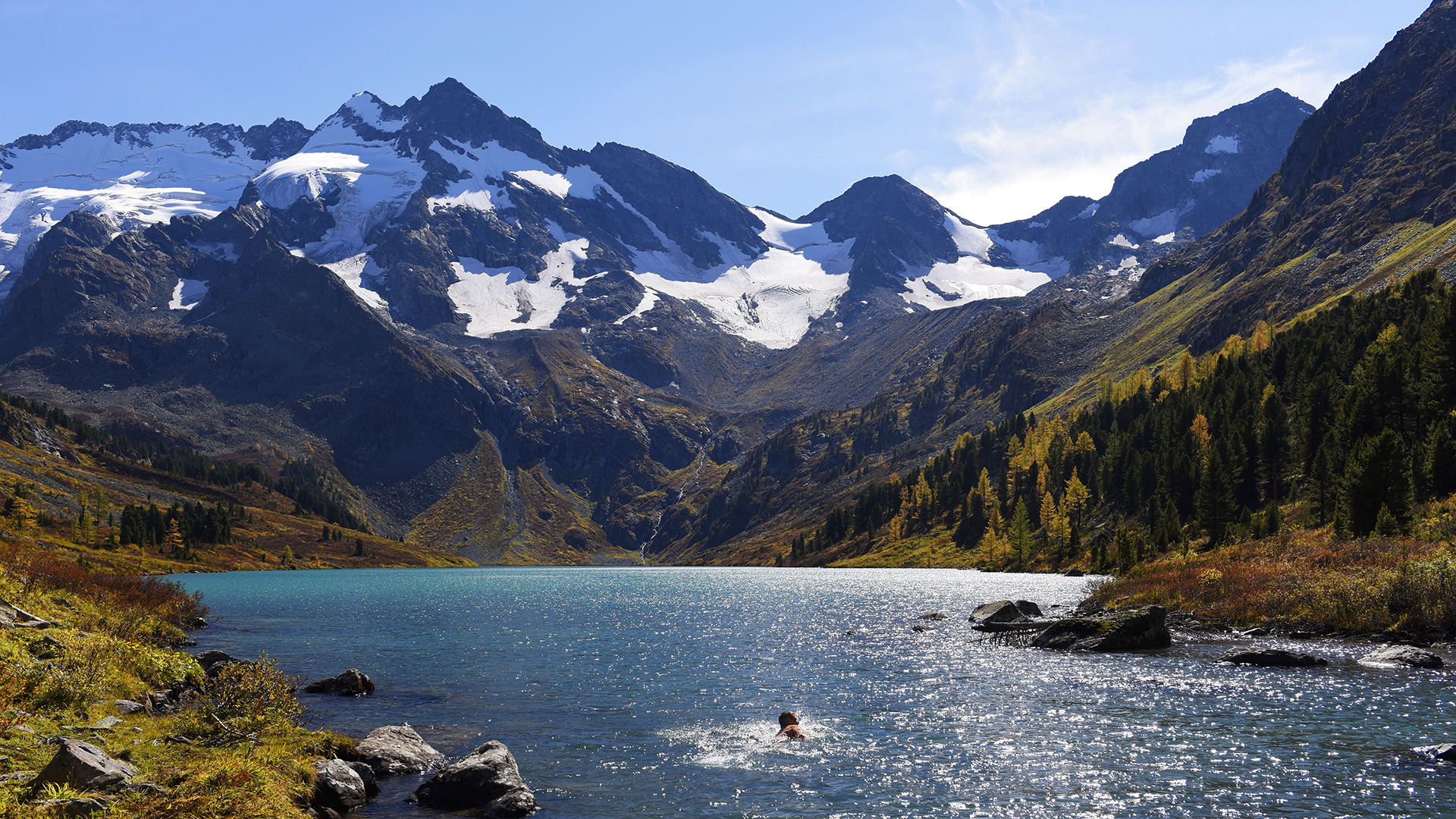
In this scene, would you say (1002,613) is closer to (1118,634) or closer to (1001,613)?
(1001,613)

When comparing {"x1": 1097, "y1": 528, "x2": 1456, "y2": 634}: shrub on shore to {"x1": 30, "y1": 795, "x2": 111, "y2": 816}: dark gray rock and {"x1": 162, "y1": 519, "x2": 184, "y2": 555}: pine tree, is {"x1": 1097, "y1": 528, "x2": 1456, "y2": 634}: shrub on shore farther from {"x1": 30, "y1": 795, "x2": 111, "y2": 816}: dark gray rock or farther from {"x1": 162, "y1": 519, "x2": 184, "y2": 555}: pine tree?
{"x1": 162, "y1": 519, "x2": 184, "y2": 555}: pine tree

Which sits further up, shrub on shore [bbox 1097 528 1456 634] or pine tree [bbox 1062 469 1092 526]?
pine tree [bbox 1062 469 1092 526]

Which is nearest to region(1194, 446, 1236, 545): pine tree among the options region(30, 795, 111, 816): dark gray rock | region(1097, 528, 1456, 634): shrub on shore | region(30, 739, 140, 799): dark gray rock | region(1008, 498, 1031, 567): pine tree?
region(1097, 528, 1456, 634): shrub on shore

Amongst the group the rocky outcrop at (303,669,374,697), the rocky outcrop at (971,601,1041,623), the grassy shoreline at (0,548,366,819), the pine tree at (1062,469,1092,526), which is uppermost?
the pine tree at (1062,469,1092,526)

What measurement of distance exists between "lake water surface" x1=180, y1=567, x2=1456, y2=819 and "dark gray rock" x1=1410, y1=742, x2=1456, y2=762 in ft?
3.03

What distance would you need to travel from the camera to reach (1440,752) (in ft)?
93.7

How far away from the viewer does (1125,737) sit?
109ft

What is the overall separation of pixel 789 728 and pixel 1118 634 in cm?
3188

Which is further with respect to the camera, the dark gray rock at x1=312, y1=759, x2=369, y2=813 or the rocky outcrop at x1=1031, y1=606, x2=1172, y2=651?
the rocky outcrop at x1=1031, y1=606, x2=1172, y2=651

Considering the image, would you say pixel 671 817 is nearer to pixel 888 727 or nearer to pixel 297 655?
pixel 888 727

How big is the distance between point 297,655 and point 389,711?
78.1 feet

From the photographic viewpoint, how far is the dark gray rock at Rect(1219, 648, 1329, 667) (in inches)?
1811

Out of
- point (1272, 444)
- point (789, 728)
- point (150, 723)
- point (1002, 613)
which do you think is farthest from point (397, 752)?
point (1272, 444)

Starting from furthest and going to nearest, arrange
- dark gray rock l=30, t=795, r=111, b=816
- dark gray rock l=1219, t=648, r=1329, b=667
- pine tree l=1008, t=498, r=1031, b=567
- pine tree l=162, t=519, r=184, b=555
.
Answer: pine tree l=162, t=519, r=184, b=555 → pine tree l=1008, t=498, r=1031, b=567 → dark gray rock l=1219, t=648, r=1329, b=667 → dark gray rock l=30, t=795, r=111, b=816
